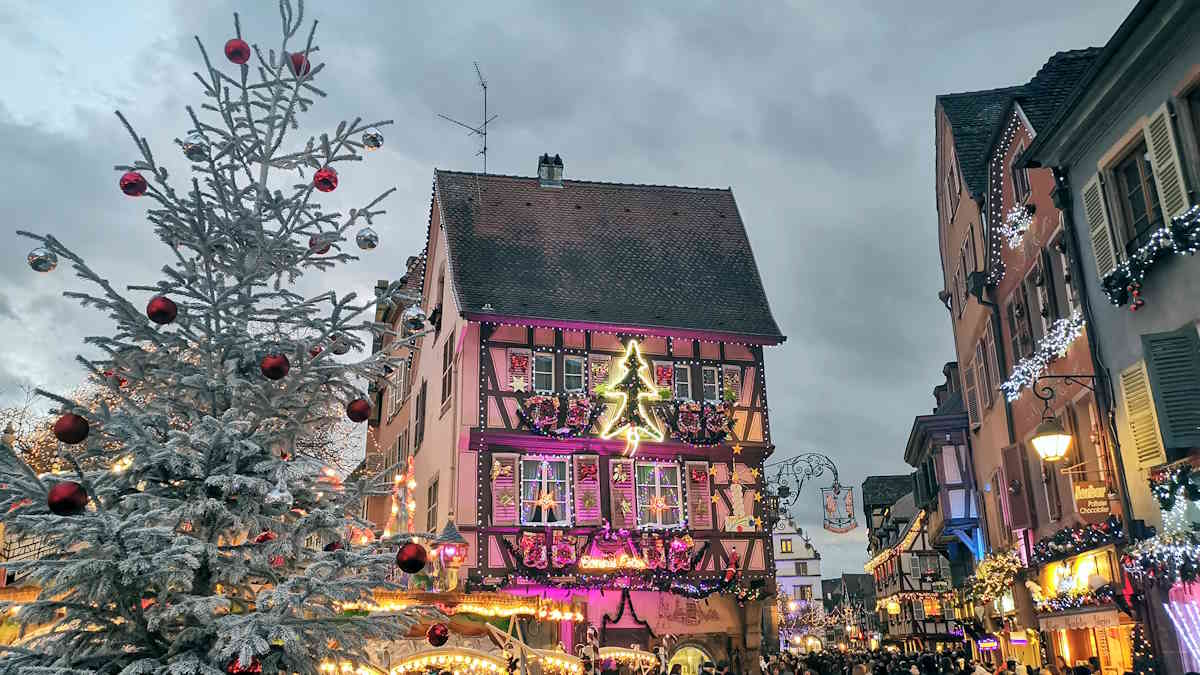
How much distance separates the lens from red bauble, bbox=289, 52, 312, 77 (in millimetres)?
8438

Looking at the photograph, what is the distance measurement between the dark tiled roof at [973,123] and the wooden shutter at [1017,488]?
563 cm

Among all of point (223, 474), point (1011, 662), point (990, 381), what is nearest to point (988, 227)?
point (990, 381)

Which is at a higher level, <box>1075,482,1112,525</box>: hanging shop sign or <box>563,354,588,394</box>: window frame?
<box>563,354,588,394</box>: window frame

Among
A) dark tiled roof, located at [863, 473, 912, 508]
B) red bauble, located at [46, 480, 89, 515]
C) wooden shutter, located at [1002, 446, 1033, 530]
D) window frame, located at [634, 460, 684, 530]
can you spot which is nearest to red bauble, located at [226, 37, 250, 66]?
red bauble, located at [46, 480, 89, 515]

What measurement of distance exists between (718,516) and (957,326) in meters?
7.67

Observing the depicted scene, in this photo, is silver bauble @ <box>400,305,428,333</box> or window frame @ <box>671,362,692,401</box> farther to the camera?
window frame @ <box>671,362,692,401</box>

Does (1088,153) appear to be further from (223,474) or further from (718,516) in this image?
(718,516)

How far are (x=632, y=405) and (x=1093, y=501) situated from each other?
12796mm

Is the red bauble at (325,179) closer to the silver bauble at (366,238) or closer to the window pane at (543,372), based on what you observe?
the silver bauble at (366,238)

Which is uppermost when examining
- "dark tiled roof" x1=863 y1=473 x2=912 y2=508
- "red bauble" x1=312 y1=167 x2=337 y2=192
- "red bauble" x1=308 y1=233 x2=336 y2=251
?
"dark tiled roof" x1=863 y1=473 x2=912 y2=508

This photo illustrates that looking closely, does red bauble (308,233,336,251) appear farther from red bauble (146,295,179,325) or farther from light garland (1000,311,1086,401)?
light garland (1000,311,1086,401)

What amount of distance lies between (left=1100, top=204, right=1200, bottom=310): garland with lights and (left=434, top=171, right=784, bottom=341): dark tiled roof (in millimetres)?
14238

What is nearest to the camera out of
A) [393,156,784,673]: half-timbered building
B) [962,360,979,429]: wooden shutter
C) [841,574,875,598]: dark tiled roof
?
[962,360,979,429]: wooden shutter

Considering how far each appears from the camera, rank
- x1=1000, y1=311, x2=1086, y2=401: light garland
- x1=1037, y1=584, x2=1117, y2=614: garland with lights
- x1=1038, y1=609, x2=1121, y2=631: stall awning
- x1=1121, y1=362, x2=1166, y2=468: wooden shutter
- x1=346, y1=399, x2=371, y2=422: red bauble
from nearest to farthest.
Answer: x1=346, y1=399, x2=371, y2=422: red bauble, x1=1121, y1=362, x2=1166, y2=468: wooden shutter, x1=1037, y1=584, x2=1117, y2=614: garland with lights, x1=1038, y1=609, x2=1121, y2=631: stall awning, x1=1000, y1=311, x2=1086, y2=401: light garland
